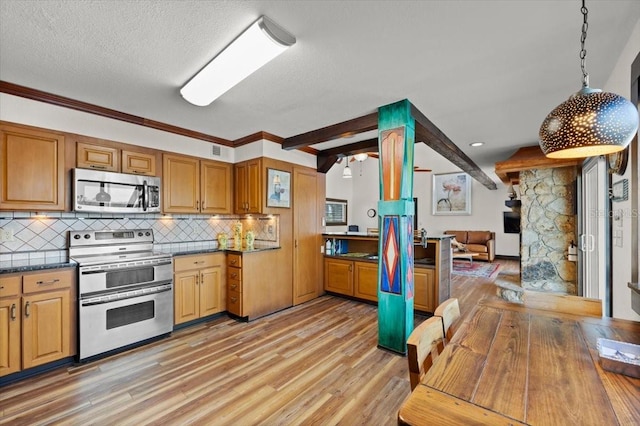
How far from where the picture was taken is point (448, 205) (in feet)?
29.6

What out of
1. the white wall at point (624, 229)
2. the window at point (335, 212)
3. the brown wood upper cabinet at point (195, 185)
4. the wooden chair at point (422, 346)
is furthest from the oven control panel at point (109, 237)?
the window at point (335, 212)

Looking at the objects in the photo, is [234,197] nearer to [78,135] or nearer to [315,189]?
[315,189]

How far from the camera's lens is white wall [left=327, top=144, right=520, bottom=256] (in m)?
8.47

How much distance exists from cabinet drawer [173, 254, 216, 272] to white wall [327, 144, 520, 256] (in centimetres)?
496

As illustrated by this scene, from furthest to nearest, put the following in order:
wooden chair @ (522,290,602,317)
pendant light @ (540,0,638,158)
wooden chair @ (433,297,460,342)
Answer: wooden chair @ (522,290,602,317) → wooden chair @ (433,297,460,342) → pendant light @ (540,0,638,158)

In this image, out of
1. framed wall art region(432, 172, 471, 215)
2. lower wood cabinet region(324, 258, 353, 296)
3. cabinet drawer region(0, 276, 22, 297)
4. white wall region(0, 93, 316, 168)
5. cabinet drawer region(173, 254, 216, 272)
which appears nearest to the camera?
cabinet drawer region(0, 276, 22, 297)

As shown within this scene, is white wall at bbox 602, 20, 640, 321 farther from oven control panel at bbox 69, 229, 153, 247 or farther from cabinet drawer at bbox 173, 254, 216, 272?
oven control panel at bbox 69, 229, 153, 247

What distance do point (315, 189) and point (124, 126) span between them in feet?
8.36

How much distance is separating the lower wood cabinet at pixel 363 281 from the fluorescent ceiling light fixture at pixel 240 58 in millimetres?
2976

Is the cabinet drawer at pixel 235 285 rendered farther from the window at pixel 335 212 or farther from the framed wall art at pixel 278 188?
the window at pixel 335 212

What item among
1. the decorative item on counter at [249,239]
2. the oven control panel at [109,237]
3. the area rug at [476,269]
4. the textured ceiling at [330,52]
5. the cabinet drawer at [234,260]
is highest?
the textured ceiling at [330,52]

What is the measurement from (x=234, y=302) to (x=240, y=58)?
280 cm

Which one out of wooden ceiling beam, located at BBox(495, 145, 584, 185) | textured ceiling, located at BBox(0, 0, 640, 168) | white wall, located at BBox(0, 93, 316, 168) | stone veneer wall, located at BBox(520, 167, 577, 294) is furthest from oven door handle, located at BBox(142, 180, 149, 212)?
stone veneer wall, located at BBox(520, 167, 577, 294)

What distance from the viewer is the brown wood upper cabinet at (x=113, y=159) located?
2.78 m
